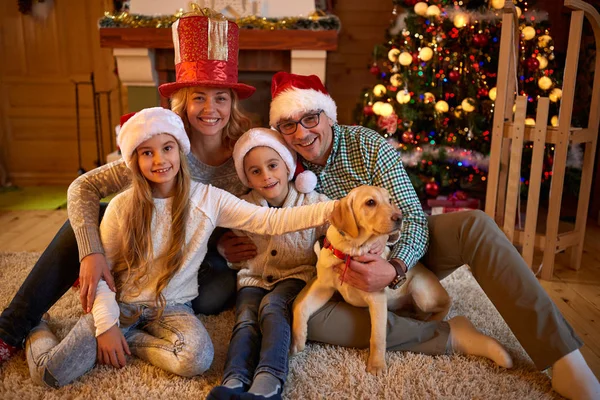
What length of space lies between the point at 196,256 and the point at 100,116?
3.13m

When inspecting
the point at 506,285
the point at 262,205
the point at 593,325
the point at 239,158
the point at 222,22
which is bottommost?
the point at 593,325

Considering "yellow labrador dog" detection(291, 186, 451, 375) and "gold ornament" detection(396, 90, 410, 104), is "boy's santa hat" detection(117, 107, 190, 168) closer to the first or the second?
"yellow labrador dog" detection(291, 186, 451, 375)

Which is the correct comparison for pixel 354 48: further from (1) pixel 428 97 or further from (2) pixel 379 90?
(1) pixel 428 97

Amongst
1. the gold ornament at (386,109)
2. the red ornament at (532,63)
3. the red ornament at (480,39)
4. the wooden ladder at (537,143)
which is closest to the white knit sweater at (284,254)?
the wooden ladder at (537,143)

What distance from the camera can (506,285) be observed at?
5.09 ft

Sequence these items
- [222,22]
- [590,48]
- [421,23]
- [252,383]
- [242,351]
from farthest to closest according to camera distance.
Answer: [590,48], [421,23], [222,22], [242,351], [252,383]

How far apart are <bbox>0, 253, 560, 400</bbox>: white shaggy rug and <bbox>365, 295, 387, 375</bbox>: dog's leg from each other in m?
0.03

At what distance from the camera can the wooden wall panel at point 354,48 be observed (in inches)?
161

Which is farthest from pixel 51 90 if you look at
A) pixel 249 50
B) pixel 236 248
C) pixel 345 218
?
pixel 345 218

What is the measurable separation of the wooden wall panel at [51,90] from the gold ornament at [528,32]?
313 centimetres

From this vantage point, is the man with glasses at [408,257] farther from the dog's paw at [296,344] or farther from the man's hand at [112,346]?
the man's hand at [112,346]

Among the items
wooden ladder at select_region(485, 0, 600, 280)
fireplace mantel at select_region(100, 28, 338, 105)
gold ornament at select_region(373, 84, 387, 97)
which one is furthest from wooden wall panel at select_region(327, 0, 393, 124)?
wooden ladder at select_region(485, 0, 600, 280)

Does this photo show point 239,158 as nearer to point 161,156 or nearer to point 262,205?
point 262,205

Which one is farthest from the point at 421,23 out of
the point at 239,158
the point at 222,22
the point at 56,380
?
the point at 56,380
